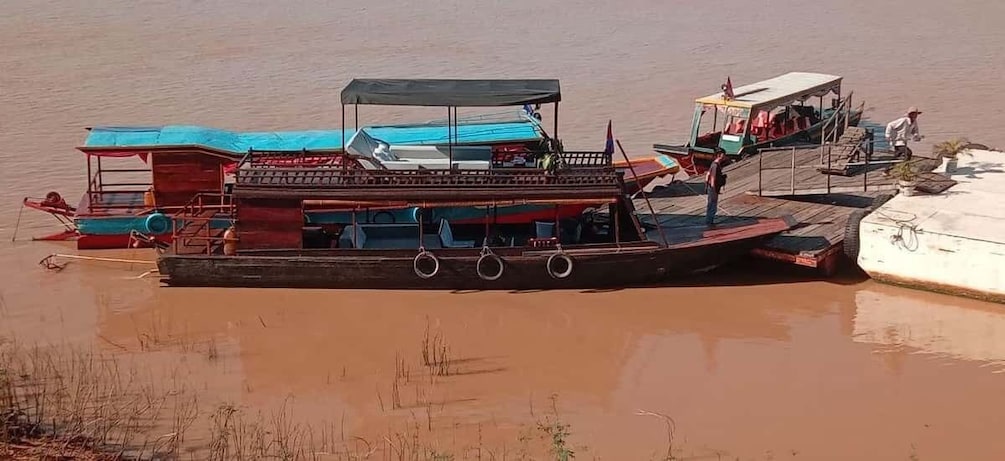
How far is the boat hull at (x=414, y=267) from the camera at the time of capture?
1399 cm

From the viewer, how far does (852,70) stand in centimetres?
2775

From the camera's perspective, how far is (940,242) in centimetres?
1359

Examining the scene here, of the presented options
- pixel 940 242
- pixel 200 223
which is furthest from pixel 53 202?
pixel 940 242

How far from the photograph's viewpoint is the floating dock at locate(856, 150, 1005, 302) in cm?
1336

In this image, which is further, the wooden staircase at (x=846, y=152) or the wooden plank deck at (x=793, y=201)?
the wooden staircase at (x=846, y=152)

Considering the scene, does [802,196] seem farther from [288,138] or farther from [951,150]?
[288,138]

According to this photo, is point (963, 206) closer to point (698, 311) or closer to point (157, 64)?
point (698, 311)

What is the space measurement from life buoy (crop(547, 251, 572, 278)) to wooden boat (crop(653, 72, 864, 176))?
210 inches

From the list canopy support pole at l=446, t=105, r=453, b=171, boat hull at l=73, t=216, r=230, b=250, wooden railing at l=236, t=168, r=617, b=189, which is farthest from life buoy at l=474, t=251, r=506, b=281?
boat hull at l=73, t=216, r=230, b=250

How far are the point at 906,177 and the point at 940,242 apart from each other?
144cm

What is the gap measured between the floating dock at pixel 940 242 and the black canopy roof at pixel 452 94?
4286mm

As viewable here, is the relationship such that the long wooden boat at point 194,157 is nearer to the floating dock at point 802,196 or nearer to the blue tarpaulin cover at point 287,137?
the blue tarpaulin cover at point 287,137

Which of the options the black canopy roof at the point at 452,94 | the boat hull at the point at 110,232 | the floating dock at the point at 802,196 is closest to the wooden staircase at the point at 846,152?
the floating dock at the point at 802,196

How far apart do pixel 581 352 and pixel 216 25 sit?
23744mm
